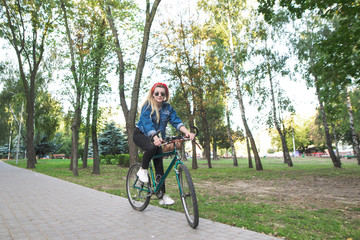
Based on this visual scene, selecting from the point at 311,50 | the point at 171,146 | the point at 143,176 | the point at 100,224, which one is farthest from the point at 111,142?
the point at 171,146

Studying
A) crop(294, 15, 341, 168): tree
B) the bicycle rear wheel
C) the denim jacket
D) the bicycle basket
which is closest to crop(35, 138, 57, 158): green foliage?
crop(294, 15, 341, 168): tree

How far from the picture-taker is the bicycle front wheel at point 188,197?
3615 millimetres

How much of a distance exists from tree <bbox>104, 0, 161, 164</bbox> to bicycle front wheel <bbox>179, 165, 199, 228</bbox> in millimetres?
8026

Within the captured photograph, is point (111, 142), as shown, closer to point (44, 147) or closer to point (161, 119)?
point (44, 147)

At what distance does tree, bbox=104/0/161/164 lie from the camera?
40.5 feet

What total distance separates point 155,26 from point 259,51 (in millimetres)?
8988

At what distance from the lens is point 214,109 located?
2836cm

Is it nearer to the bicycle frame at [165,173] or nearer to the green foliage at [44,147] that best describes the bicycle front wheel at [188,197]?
the bicycle frame at [165,173]

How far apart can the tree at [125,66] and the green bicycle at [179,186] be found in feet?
21.5

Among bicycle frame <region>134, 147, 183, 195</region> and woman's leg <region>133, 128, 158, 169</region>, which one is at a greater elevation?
woman's leg <region>133, 128, 158, 169</region>

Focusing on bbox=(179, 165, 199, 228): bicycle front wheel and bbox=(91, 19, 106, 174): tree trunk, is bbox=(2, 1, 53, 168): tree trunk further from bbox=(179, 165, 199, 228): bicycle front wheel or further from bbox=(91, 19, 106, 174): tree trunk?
bbox=(179, 165, 199, 228): bicycle front wheel

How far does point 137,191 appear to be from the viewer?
5168 mm

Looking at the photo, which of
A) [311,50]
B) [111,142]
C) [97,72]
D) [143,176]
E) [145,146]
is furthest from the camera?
[111,142]

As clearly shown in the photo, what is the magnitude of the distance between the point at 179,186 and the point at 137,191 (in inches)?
53.3
